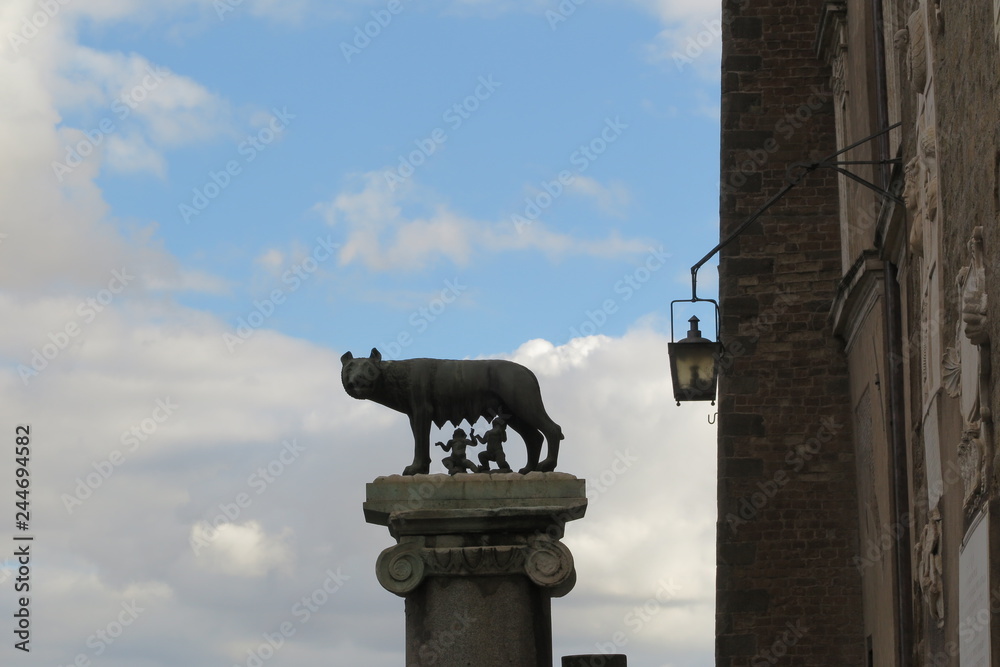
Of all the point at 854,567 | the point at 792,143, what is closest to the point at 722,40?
the point at 792,143

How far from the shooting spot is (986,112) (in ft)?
34.0

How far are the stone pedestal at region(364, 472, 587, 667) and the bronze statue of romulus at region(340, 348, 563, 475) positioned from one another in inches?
10.9

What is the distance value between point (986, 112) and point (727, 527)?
12.2 m

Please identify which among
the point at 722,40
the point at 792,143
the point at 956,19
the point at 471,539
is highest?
the point at 722,40

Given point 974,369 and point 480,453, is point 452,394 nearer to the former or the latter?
point 480,453

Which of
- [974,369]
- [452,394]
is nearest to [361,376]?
[452,394]

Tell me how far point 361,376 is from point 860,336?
10163 mm

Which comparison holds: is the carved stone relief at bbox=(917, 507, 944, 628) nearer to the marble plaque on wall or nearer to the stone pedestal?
the marble plaque on wall

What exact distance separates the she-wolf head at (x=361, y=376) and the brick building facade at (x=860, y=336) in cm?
351

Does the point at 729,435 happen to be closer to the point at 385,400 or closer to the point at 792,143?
the point at 792,143

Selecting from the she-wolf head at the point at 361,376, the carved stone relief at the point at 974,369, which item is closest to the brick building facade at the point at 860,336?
the carved stone relief at the point at 974,369

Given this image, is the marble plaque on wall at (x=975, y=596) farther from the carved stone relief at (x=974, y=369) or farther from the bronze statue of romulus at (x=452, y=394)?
the bronze statue of romulus at (x=452, y=394)

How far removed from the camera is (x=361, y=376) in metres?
11.1

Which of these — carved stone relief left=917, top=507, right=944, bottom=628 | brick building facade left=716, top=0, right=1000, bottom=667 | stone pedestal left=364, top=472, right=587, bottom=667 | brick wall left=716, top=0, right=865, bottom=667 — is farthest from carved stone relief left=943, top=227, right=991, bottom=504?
brick wall left=716, top=0, right=865, bottom=667
